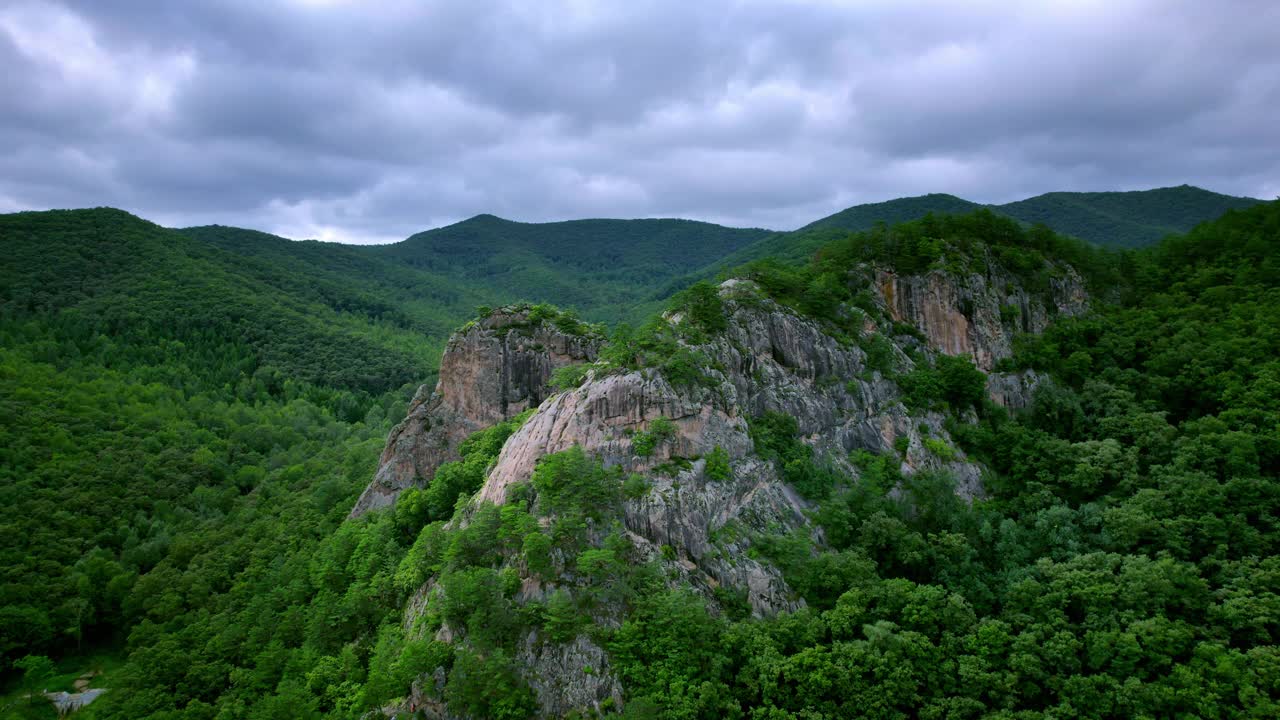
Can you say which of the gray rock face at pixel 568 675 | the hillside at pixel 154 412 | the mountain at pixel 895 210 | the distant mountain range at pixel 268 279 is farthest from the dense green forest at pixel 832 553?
the mountain at pixel 895 210

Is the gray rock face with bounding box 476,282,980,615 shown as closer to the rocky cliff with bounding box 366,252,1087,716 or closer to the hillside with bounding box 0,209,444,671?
the rocky cliff with bounding box 366,252,1087,716

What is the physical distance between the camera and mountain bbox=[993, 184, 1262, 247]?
12988 cm

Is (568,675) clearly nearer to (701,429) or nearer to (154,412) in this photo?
(701,429)

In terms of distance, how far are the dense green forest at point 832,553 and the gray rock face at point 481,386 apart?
5.15 meters

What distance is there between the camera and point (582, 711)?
25797mm

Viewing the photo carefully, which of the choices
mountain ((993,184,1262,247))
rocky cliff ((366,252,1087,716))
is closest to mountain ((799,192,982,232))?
mountain ((993,184,1262,247))

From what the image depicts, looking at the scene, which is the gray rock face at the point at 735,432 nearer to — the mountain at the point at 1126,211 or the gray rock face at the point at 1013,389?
the gray rock face at the point at 1013,389

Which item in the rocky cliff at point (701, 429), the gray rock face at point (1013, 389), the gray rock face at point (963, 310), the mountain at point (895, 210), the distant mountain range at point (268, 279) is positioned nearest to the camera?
the rocky cliff at point (701, 429)

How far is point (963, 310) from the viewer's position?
4872cm

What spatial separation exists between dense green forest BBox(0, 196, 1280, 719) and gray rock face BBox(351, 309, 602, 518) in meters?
5.15

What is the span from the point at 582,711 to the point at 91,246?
161 m

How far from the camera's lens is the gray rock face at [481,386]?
51.5 metres

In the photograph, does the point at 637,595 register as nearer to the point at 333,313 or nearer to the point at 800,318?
the point at 800,318

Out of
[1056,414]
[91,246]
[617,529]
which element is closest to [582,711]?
[617,529]
